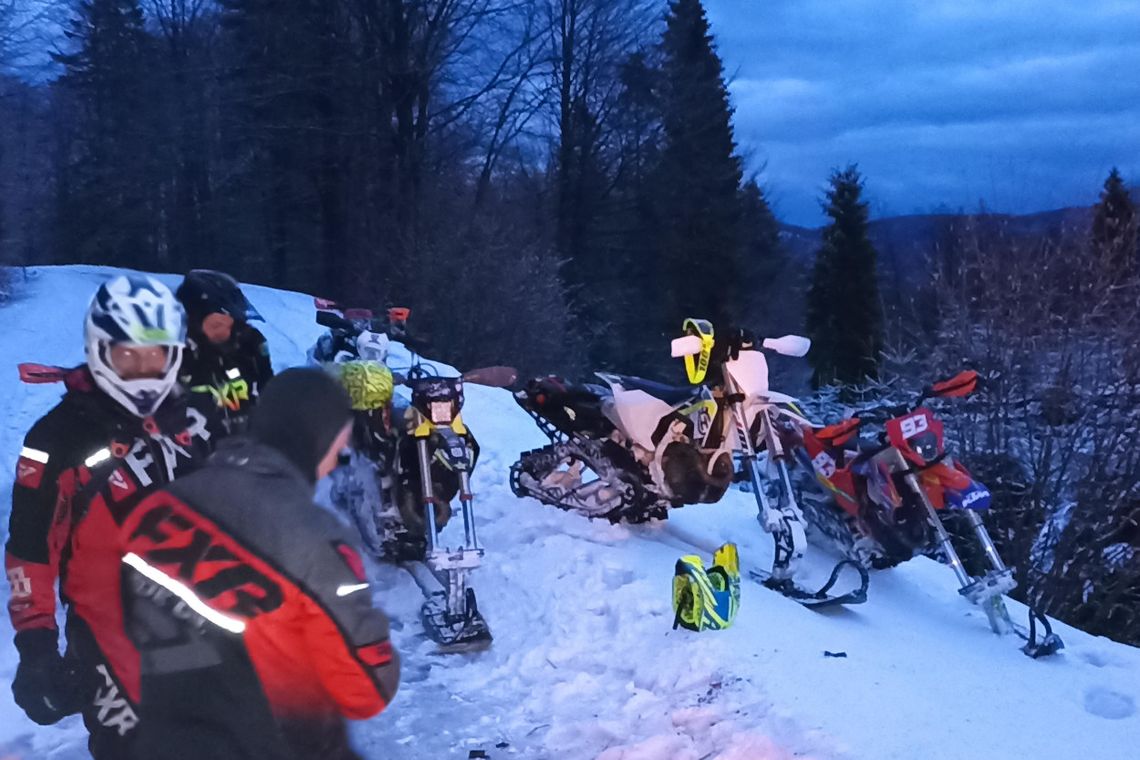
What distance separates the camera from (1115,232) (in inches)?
572

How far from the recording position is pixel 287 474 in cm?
201

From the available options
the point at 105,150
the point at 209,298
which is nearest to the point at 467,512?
the point at 209,298

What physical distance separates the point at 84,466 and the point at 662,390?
442cm

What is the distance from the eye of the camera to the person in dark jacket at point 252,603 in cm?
195

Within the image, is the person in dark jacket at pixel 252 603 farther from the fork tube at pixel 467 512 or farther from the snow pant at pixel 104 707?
the fork tube at pixel 467 512

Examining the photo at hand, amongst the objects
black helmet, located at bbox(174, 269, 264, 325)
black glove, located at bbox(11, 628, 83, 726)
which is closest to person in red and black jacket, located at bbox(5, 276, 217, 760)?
black glove, located at bbox(11, 628, 83, 726)

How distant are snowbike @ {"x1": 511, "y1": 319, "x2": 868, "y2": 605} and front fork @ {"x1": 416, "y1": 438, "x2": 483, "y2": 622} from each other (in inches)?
58.5

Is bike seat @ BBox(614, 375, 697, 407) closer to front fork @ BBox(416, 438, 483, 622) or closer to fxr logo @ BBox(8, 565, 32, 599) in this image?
front fork @ BBox(416, 438, 483, 622)

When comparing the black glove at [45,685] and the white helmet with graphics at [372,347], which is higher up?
the white helmet with graphics at [372,347]

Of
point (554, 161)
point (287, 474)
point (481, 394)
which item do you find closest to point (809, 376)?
point (554, 161)

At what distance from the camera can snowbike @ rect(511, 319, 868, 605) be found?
635 cm

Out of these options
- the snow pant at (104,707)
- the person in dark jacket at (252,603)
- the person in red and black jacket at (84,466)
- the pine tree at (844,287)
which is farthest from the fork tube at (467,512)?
the pine tree at (844,287)

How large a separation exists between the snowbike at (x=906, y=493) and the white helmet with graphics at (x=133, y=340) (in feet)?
13.8

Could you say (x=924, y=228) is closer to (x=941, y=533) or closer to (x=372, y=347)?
(x=941, y=533)
